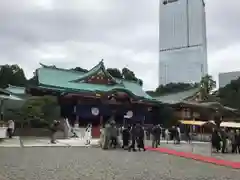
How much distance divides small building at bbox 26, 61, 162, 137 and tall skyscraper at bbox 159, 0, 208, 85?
31.9 m

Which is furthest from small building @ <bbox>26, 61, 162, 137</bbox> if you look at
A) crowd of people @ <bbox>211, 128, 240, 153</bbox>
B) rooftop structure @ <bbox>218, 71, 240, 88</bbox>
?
rooftop structure @ <bbox>218, 71, 240, 88</bbox>

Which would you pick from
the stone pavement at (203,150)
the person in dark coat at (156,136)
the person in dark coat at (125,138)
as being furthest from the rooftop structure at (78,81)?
the person in dark coat at (125,138)

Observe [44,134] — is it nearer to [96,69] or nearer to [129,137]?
[129,137]

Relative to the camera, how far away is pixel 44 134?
28625 millimetres

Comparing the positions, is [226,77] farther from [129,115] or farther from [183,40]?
[129,115]

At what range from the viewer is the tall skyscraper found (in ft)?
230

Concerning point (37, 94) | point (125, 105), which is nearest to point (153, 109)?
point (125, 105)

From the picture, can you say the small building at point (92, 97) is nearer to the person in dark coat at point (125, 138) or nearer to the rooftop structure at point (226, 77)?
the person in dark coat at point (125, 138)

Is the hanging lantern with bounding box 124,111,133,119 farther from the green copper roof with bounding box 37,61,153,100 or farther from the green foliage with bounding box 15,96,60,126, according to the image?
the green foliage with bounding box 15,96,60,126

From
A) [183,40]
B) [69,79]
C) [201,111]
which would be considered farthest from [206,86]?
[183,40]

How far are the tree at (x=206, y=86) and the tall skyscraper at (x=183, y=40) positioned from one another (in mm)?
17723

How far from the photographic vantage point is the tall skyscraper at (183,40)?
70.2m

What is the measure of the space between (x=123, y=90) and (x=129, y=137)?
19468 millimetres

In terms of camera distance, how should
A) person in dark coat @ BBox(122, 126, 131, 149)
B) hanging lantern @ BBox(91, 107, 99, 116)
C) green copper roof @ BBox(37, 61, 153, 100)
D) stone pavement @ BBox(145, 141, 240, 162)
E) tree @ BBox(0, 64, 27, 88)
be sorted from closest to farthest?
1. stone pavement @ BBox(145, 141, 240, 162)
2. person in dark coat @ BBox(122, 126, 131, 149)
3. green copper roof @ BBox(37, 61, 153, 100)
4. hanging lantern @ BBox(91, 107, 99, 116)
5. tree @ BBox(0, 64, 27, 88)
